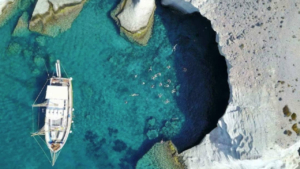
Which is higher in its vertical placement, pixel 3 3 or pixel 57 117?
pixel 3 3

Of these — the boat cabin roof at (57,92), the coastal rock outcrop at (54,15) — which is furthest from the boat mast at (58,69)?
the coastal rock outcrop at (54,15)

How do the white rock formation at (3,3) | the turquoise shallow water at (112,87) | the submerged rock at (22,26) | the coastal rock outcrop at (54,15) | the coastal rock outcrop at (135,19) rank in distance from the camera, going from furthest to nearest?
the submerged rock at (22,26) → the turquoise shallow water at (112,87) → the coastal rock outcrop at (54,15) → the white rock formation at (3,3) → the coastal rock outcrop at (135,19)

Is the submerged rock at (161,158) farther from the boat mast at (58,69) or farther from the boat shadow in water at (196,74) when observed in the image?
the boat mast at (58,69)

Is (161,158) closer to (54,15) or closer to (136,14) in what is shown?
(136,14)

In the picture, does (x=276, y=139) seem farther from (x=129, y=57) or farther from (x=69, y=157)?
(x=69, y=157)

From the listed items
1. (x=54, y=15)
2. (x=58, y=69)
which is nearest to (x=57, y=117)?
(x=58, y=69)

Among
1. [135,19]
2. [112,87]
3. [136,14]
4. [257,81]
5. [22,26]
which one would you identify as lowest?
[112,87]
